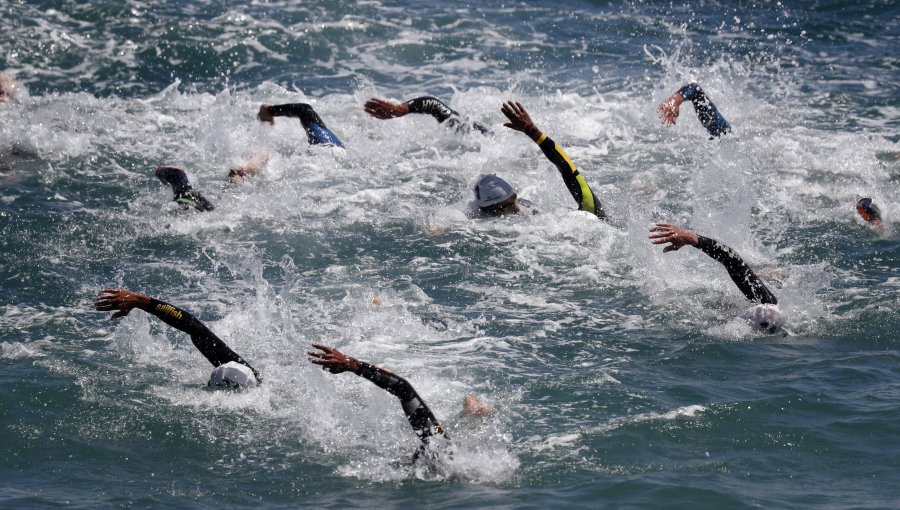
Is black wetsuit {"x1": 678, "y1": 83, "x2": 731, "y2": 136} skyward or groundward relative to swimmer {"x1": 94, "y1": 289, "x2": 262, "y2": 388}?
skyward

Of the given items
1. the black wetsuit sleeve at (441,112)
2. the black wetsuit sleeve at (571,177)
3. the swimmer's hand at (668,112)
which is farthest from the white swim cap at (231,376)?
the swimmer's hand at (668,112)

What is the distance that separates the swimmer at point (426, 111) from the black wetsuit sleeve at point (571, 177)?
7.95ft

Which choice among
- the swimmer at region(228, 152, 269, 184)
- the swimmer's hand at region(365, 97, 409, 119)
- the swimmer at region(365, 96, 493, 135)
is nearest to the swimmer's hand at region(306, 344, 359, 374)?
the swimmer at region(365, 96, 493, 135)

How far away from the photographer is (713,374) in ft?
32.0

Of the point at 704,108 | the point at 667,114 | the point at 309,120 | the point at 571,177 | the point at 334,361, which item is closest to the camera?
the point at 334,361

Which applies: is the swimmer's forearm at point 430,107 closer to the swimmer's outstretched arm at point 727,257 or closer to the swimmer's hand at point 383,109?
the swimmer's hand at point 383,109

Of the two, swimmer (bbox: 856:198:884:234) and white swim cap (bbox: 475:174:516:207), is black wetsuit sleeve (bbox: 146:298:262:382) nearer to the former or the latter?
white swim cap (bbox: 475:174:516:207)

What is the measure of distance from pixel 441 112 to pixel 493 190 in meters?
2.91

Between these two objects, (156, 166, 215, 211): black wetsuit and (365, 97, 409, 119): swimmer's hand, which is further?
(156, 166, 215, 211): black wetsuit

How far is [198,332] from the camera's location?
9312 millimetres

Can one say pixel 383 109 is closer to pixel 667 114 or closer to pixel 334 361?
pixel 667 114

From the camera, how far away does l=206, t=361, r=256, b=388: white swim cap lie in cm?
930

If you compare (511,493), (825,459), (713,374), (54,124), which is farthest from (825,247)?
(54,124)

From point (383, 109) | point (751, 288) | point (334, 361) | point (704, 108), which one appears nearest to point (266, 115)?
point (383, 109)
